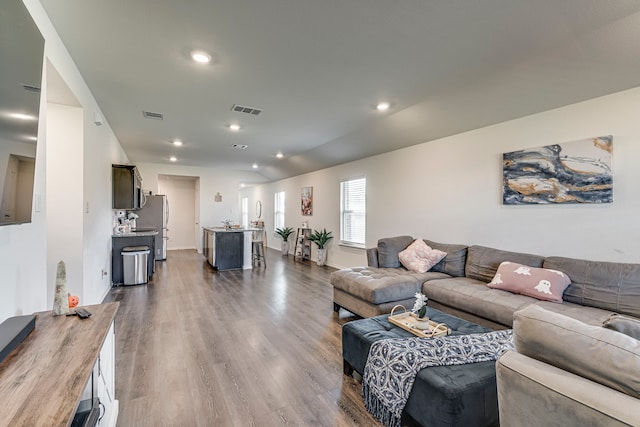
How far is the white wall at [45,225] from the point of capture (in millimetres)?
1519

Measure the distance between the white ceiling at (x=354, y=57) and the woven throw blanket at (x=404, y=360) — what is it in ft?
7.19

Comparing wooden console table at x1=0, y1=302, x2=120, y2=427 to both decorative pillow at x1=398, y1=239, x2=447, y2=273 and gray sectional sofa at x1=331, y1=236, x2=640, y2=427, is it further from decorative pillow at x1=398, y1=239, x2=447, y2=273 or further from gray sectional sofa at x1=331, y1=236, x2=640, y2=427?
decorative pillow at x1=398, y1=239, x2=447, y2=273

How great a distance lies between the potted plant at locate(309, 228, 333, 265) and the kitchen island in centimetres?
158

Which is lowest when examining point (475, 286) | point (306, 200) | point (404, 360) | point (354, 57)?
point (404, 360)

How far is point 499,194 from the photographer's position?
361 centimetres

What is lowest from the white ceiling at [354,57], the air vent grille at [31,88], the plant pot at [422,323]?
the plant pot at [422,323]

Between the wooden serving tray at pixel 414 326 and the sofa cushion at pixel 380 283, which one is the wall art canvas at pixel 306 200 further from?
the wooden serving tray at pixel 414 326

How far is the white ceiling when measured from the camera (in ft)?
6.32

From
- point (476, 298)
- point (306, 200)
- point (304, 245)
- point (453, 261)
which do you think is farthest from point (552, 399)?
point (306, 200)

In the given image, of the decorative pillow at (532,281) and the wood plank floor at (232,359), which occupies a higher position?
the decorative pillow at (532,281)

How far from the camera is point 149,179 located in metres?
8.09

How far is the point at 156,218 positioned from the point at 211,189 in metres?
1.90

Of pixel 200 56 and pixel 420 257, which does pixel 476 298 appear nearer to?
pixel 420 257

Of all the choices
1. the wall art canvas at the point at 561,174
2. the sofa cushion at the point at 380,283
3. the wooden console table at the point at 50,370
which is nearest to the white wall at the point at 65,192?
the wooden console table at the point at 50,370
